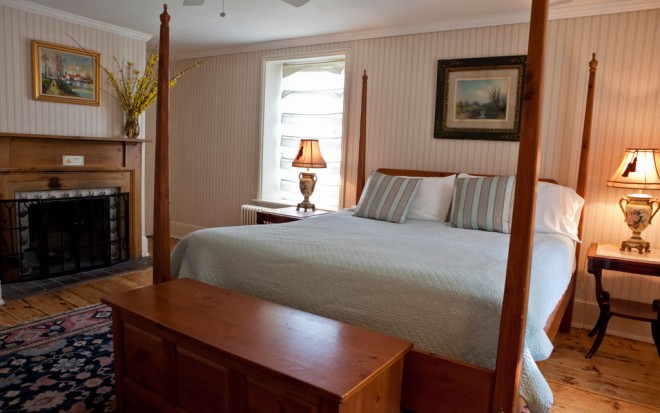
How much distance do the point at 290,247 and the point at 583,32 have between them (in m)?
2.67

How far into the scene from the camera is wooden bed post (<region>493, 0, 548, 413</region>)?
143 cm

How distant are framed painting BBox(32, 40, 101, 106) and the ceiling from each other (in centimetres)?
31

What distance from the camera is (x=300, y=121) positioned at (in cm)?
501

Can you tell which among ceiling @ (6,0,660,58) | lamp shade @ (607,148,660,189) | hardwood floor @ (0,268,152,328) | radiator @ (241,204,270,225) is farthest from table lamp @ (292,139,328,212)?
lamp shade @ (607,148,660,189)

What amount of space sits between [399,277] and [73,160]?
11.6ft

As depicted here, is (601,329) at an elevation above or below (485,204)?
below

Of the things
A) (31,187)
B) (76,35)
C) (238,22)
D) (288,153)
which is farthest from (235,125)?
(31,187)

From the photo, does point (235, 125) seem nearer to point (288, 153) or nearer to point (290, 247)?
point (288, 153)

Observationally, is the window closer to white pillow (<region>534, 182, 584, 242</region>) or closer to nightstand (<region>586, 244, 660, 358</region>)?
white pillow (<region>534, 182, 584, 242</region>)

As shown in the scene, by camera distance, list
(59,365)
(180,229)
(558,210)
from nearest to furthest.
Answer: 1. (59,365)
2. (558,210)
3. (180,229)

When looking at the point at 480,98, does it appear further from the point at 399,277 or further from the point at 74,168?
the point at 74,168

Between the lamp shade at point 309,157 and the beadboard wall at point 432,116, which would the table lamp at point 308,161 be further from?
the beadboard wall at point 432,116

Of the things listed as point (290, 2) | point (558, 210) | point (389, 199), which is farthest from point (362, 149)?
point (290, 2)

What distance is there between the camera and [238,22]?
4.09 m
